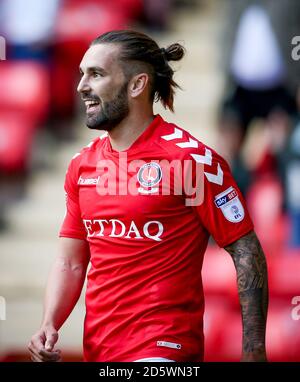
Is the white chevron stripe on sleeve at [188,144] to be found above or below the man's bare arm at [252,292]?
above

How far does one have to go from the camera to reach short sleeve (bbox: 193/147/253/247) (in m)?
4.03

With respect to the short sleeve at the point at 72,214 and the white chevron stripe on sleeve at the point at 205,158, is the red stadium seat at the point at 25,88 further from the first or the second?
the white chevron stripe on sleeve at the point at 205,158

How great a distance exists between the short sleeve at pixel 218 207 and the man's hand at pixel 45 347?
716mm

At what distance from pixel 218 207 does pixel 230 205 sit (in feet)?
0.17

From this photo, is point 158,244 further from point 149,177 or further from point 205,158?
point 205,158

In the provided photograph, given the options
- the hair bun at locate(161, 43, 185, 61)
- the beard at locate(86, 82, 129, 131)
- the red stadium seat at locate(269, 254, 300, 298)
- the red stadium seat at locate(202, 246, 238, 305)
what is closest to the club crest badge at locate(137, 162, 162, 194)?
the beard at locate(86, 82, 129, 131)

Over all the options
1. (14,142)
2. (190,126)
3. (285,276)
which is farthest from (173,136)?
(190,126)

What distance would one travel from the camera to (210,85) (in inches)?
371

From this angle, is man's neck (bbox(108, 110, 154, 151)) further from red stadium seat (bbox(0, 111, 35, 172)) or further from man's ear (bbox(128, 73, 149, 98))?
red stadium seat (bbox(0, 111, 35, 172))

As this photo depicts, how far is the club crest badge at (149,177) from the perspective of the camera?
408cm

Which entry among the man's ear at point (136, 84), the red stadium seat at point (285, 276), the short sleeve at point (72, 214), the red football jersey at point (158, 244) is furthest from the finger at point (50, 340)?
the red stadium seat at point (285, 276)

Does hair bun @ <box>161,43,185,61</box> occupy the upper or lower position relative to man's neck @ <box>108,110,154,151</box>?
upper

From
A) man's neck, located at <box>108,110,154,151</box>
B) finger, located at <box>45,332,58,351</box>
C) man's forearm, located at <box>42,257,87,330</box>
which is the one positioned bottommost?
finger, located at <box>45,332,58,351</box>
